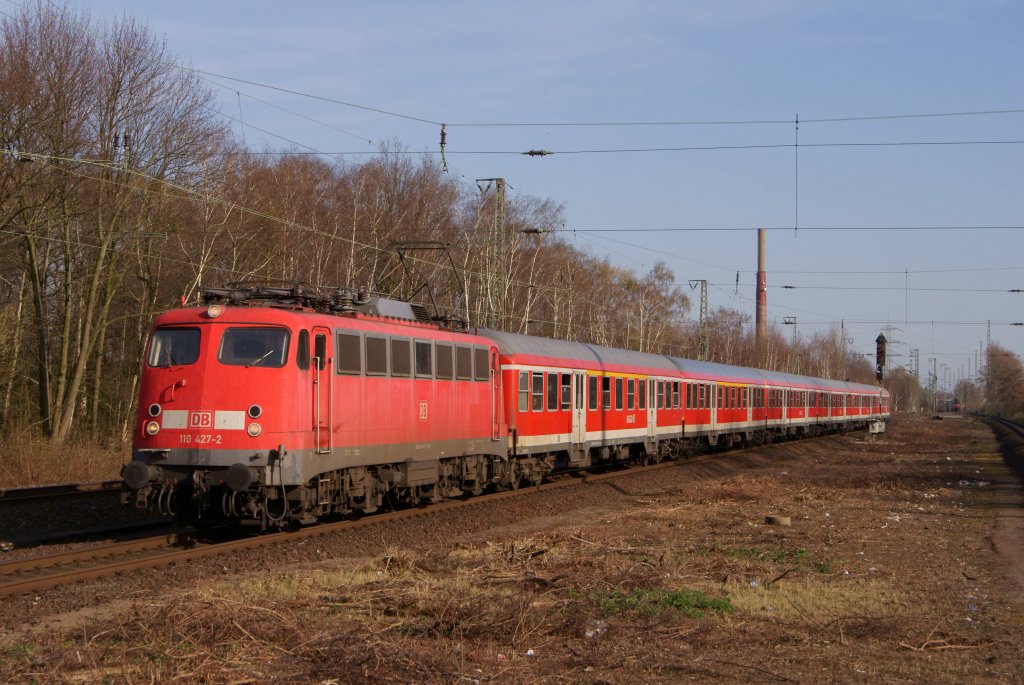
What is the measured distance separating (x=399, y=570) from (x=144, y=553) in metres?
3.97

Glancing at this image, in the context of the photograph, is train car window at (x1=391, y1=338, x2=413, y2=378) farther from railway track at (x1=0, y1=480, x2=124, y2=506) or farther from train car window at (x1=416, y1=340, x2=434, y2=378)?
railway track at (x1=0, y1=480, x2=124, y2=506)

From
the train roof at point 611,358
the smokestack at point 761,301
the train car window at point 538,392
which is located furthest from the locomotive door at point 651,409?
the smokestack at point 761,301

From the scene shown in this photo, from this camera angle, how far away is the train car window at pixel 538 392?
961 inches

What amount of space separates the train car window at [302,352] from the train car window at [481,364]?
5990 mm

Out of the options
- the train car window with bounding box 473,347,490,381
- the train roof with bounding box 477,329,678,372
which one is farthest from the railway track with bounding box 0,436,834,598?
the train roof with bounding box 477,329,678,372

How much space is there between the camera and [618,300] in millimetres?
81438

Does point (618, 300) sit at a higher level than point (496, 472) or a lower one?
higher

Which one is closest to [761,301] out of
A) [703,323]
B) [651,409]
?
[703,323]

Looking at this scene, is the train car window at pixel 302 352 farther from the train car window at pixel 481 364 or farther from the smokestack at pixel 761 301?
the smokestack at pixel 761 301

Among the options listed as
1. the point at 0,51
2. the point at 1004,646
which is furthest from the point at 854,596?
the point at 0,51

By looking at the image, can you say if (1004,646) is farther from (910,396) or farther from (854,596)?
(910,396)

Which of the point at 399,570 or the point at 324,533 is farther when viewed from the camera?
the point at 324,533

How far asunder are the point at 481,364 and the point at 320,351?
6025 mm

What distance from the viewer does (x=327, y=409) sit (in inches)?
615
